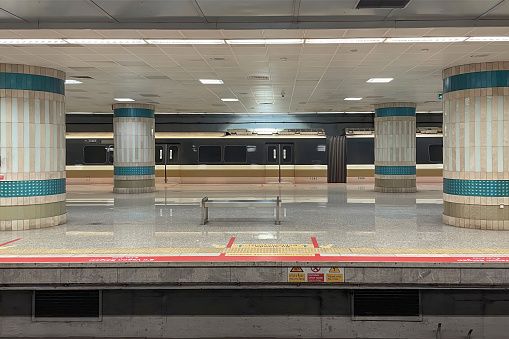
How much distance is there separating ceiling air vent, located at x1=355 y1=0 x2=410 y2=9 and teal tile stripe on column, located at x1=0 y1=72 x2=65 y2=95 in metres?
6.65

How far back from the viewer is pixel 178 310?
22.1 feet

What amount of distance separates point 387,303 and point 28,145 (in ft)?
24.4

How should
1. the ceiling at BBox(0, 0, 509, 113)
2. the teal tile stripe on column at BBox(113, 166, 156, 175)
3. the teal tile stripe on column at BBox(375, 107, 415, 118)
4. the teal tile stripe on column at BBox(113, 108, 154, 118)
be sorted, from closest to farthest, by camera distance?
the ceiling at BBox(0, 0, 509, 113) < the teal tile stripe on column at BBox(375, 107, 415, 118) < the teal tile stripe on column at BBox(113, 108, 154, 118) < the teal tile stripe on column at BBox(113, 166, 156, 175)

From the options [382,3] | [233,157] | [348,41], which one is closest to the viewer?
[382,3]

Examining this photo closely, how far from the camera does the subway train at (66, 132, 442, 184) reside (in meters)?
23.1

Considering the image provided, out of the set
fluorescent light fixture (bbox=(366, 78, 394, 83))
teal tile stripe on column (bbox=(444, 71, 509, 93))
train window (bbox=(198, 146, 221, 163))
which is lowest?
train window (bbox=(198, 146, 221, 163))

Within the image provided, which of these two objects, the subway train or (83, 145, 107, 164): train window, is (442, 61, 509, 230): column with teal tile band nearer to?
the subway train

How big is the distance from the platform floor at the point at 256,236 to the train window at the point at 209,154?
31.8 feet

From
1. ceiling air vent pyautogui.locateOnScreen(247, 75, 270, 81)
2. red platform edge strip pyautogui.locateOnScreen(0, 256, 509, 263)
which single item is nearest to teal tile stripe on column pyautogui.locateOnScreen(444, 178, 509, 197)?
red platform edge strip pyautogui.locateOnScreen(0, 256, 509, 263)

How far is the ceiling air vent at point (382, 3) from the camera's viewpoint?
6.30 m

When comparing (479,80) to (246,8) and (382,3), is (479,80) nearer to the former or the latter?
(382,3)

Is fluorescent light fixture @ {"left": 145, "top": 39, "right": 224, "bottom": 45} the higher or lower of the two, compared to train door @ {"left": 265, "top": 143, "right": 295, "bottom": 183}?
higher

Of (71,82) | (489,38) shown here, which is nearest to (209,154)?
(71,82)

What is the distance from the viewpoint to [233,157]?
23.2 metres
